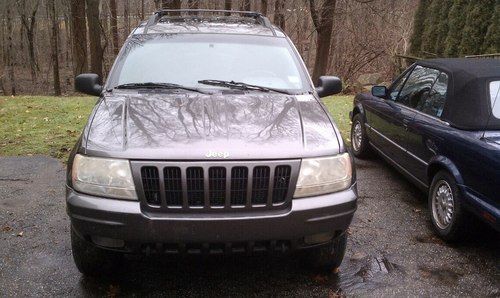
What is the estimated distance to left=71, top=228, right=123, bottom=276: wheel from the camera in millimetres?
3189

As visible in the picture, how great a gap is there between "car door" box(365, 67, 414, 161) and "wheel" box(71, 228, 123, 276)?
346cm

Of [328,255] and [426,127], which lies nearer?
[328,255]

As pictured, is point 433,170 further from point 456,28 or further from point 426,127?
point 456,28

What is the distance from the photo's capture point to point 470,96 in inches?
163

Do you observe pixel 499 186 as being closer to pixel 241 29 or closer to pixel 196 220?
pixel 196 220

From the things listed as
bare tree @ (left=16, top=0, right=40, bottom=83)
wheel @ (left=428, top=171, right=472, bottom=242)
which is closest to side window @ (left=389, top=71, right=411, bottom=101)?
wheel @ (left=428, top=171, right=472, bottom=242)

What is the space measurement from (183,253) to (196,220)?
275 mm

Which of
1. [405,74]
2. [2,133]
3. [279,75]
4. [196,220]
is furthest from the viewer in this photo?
[2,133]

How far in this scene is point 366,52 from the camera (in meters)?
18.7

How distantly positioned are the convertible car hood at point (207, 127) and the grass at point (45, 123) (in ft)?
12.7

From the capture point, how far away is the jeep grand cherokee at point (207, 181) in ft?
9.14

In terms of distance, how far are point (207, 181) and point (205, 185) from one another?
27mm

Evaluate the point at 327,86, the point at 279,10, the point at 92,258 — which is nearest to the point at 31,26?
the point at 279,10

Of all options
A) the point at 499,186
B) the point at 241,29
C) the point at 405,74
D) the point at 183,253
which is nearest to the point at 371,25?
the point at 405,74
